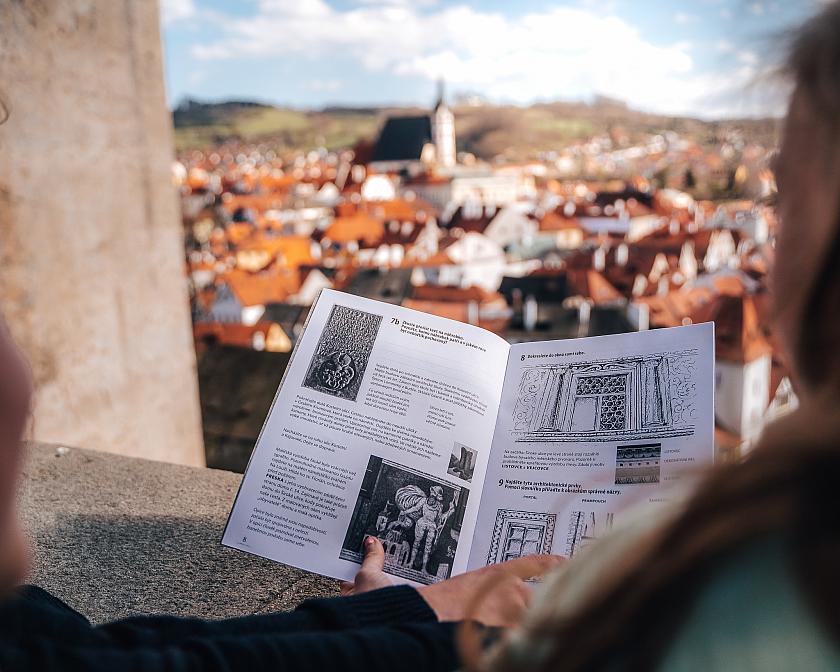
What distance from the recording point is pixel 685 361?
47.5 inches

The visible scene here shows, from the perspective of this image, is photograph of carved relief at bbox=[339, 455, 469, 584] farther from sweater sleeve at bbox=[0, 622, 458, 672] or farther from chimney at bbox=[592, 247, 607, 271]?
chimney at bbox=[592, 247, 607, 271]

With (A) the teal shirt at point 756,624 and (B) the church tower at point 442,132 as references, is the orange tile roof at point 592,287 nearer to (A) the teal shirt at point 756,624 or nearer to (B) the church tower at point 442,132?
(A) the teal shirt at point 756,624

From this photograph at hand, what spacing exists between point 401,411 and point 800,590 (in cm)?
89

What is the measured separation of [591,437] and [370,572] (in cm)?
34

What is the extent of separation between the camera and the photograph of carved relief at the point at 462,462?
1.24 meters

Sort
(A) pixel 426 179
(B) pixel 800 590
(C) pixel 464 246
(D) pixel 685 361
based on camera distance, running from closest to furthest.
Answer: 1. (B) pixel 800 590
2. (D) pixel 685 361
3. (C) pixel 464 246
4. (A) pixel 426 179

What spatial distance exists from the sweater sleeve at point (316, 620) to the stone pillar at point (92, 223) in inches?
78.4

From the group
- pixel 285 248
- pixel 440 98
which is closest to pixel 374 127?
pixel 440 98

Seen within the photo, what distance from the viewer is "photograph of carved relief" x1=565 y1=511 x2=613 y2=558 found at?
114 centimetres

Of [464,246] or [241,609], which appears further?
[464,246]

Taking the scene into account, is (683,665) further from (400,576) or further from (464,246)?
(464,246)

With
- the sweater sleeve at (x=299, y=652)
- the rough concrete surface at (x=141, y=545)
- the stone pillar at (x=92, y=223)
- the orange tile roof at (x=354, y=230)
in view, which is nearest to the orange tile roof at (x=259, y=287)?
the orange tile roof at (x=354, y=230)

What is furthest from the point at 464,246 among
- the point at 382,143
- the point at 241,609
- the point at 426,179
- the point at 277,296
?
the point at 382,143

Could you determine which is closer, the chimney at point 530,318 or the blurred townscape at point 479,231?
the blurred townscape at point 479,231
